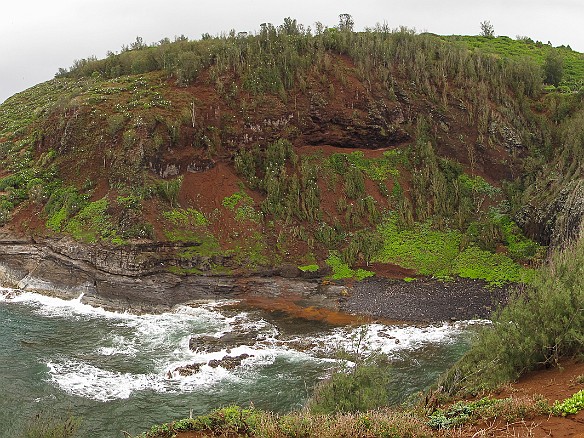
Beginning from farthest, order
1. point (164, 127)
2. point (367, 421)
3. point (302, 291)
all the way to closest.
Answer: point (164, 127) → point (302, 291) → point (367, 421)

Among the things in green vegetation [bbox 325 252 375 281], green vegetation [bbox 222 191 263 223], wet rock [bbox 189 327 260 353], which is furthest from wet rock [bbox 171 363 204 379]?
green vegetation [bbox 222 191 263 223]

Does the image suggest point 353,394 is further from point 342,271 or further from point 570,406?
point 342,271

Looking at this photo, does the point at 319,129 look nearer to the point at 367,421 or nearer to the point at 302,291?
the point at 302,291

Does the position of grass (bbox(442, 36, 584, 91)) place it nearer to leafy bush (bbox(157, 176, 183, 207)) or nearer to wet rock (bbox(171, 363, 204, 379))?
leafy bush (bbox(157, 176, 183, 207))

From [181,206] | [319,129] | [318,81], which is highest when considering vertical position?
[318,81]

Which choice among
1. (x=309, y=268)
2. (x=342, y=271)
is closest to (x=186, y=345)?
(x=309, y=268)

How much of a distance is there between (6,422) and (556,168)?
38860 mm

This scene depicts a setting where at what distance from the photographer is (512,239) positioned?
115 feet

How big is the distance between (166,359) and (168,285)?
27.6 ft

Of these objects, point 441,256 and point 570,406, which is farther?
point 441,256

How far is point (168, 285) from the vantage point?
3184cm

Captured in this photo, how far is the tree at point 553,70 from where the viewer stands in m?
49.8

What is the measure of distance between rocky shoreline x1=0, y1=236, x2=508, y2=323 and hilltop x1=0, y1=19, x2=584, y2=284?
0.94 m

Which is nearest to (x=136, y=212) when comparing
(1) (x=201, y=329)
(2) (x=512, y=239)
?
(1) (x=201, y=329)
